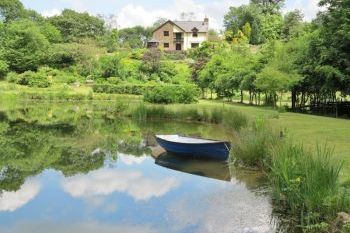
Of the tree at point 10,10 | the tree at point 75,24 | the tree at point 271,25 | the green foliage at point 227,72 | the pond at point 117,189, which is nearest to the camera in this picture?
the pond at point 117,189

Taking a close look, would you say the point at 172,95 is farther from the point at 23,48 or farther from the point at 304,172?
the point at 304,172

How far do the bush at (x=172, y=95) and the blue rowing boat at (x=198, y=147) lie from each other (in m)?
22.6

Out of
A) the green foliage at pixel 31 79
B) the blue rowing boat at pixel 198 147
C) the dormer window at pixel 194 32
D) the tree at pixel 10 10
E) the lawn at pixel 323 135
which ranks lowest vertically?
the blue rowing boat at pixel 198 147

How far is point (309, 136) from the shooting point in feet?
58.4

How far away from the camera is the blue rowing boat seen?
56.2 ft

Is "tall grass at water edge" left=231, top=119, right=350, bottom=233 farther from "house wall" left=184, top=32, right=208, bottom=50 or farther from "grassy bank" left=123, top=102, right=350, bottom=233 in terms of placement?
"house wall" left=184, top=32, right=208, bottom=50

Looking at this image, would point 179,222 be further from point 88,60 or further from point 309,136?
point 88,60

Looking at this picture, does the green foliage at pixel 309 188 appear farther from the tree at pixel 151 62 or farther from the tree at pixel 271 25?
the tree at pixel 271 25

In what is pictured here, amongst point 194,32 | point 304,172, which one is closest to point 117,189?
point 304,172

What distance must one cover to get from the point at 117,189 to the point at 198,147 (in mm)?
4687

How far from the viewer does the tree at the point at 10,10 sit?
83.1 meters

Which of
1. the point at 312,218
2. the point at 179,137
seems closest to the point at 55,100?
the point at 179,137

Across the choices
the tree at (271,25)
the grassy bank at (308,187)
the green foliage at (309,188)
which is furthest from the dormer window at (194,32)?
the green foliage at (309,188)

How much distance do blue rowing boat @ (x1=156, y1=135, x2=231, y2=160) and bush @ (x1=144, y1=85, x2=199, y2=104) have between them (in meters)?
22.6
